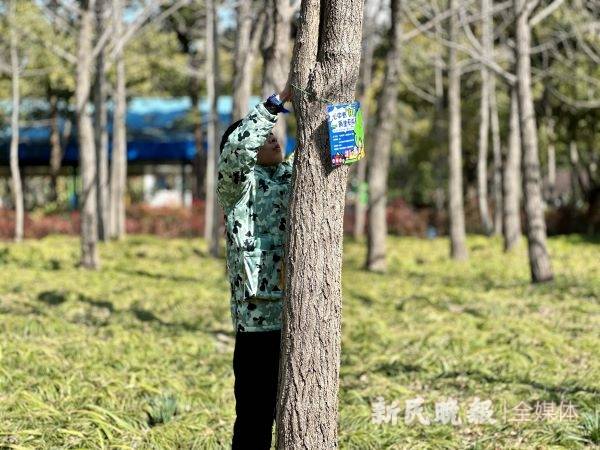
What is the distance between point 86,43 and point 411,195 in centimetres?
2671

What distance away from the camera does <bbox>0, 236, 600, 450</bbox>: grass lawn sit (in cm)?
455

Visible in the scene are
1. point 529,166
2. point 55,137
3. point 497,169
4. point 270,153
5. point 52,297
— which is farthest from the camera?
point 55,137

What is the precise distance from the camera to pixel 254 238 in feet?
11.4

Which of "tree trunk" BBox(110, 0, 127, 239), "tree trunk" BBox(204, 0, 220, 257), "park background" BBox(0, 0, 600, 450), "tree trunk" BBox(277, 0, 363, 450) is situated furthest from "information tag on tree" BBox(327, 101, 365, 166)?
"tree trunk" BBox(110, 0, 127, 239)

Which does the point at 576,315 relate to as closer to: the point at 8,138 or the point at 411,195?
the point at 8,138

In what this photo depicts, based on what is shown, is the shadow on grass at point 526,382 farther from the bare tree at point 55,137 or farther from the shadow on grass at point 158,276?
the bare tree at point 55,137

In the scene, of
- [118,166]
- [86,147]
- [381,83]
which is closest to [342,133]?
[86,147]

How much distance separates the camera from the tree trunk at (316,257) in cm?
331

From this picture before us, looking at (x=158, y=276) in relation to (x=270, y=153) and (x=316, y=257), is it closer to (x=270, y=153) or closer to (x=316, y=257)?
(x=270, y=153)

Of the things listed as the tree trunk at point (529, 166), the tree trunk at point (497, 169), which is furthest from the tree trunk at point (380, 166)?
the tree trunk at point (497, 169)

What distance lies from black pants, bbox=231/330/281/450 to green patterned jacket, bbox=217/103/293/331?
2.5 inches

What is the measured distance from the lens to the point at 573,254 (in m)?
16.2

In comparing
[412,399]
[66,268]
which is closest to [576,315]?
[412,399]

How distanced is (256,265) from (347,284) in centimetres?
833
